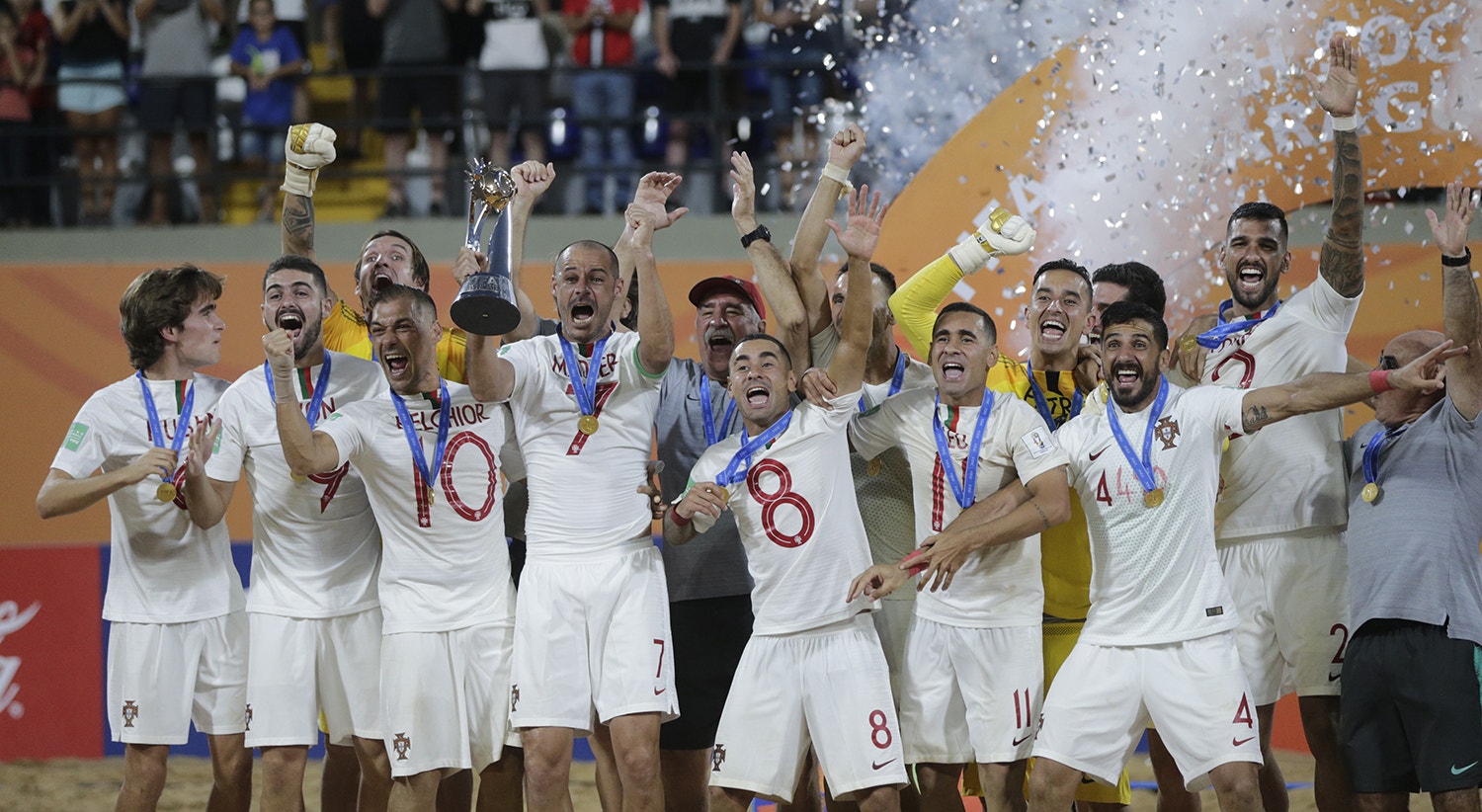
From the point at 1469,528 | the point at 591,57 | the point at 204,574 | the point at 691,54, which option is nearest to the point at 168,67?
the point at 591,57

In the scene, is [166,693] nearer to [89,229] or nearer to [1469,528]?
[1469,528]

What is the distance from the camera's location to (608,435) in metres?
5.52

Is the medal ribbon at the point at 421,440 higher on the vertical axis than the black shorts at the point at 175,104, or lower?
lower

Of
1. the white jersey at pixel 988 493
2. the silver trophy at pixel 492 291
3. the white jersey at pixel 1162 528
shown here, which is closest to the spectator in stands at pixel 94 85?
the silver trophy at pixel 492 291

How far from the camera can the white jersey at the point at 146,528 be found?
571 centimetres

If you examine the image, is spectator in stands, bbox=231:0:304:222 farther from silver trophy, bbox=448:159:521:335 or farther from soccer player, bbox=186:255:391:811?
silver trophy, bbox=448:159:521:335

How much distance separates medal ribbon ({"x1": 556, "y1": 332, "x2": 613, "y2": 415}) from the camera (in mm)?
5496

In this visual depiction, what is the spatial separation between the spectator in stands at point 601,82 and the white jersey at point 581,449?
593 centimetres

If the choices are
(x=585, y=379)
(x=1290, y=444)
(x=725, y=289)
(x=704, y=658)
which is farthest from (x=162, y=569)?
(x=1290, y=444)

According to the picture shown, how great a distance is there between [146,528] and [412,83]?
6.69 m

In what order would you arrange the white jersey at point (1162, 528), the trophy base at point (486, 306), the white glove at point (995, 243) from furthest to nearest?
1. the white glove at point (995, 243)
2. the white jersey at point (1162, 528)
3. the trophy base at point (486, 306)

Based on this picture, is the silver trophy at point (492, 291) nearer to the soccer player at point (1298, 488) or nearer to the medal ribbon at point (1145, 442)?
the medal ribbon at point (1145, 442)

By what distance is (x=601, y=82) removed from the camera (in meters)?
11.4

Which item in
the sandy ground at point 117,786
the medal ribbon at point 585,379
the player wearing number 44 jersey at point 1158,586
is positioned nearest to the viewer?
the player wearing number 44 jersey at point 1158,586
